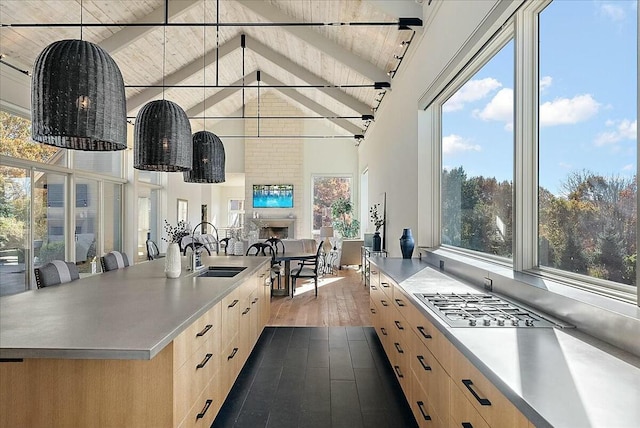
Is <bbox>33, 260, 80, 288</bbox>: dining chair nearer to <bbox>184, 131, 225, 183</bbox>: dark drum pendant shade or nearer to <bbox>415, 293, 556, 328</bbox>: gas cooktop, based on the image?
<bbox>184, 131, 225, 183</bbox>: dark drum pendant shade

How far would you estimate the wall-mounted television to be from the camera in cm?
1198

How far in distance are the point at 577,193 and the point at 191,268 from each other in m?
2.70

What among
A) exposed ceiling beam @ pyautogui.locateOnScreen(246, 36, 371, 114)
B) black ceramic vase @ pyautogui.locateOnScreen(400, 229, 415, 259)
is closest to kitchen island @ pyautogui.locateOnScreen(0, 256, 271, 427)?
black ceramic vase @ pyautogui.locateOnScreen(400, 229, 415, 259)

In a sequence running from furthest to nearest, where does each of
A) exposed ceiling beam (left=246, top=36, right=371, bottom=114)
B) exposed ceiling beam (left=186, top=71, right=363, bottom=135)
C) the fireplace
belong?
1. the fireplace
2. exposed ceiling beam (left=186, top=71, right=363, bottom=135)
3. exposed ceiling beam (left=246, top=36, right=371, bottom=114)

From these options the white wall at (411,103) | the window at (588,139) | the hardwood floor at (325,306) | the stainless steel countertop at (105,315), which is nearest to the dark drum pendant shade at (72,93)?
the stainless steel countertop at (105,315)

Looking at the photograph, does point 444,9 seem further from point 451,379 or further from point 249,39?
point 249,39

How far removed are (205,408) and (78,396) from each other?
2.13ft

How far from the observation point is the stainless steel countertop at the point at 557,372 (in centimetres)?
87

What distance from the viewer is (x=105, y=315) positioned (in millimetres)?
1767

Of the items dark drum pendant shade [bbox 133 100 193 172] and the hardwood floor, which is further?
the hardwood floor

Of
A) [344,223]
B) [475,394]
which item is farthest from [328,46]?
[344,223]

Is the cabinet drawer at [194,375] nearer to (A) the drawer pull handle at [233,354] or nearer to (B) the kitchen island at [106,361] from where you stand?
(B) the kitchen island at [106,361]

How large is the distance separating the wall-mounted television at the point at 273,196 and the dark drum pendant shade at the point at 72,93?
10.2 meters

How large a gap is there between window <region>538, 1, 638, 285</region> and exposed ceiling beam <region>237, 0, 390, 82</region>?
13.5 ft
